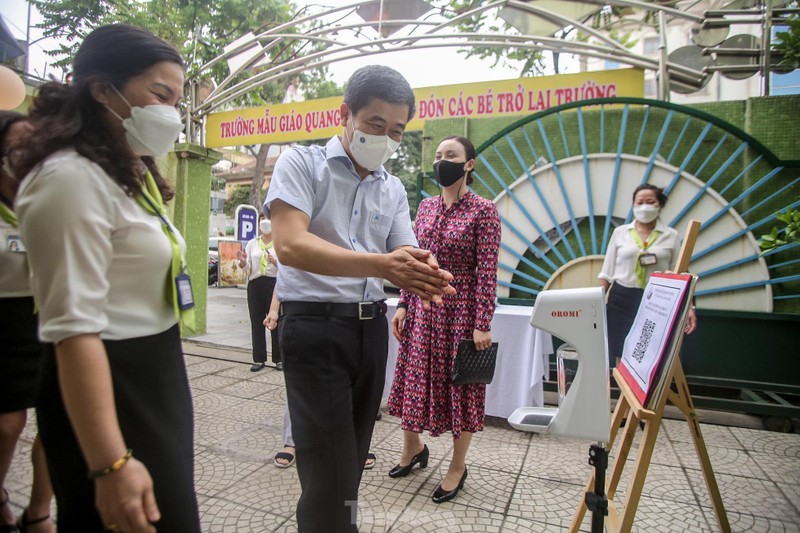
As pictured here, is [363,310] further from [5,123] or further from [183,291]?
[5,123]

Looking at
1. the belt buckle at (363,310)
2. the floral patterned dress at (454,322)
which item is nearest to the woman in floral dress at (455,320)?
the floral patterned dress at (454,322)

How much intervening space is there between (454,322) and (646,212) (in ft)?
6.35

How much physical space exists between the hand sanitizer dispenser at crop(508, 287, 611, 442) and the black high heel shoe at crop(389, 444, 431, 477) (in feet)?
4.66

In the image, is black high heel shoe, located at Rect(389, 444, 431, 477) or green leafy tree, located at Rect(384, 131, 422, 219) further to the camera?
green leafy tree, located at Rect(384, 131, 422, 219)

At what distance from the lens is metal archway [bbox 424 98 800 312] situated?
4.02m

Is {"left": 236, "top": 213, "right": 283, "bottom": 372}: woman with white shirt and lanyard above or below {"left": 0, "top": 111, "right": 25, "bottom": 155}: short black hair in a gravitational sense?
below

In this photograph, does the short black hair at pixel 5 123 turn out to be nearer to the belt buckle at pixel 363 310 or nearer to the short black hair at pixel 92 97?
the short black hair at pixel 92 97

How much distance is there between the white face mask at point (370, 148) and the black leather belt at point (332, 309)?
463 mm

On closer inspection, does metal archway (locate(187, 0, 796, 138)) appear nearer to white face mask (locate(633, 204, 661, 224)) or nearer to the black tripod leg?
white face mask (locate(633, 204, 661, 224))

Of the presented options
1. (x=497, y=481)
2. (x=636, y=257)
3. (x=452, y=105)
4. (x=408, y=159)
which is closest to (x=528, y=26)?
(x=452, y=105)

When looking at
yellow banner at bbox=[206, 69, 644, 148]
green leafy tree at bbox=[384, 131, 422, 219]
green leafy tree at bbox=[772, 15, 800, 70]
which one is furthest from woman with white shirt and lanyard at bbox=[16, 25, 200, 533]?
green leafy tree at bbox=[384, 131, 422, 219]

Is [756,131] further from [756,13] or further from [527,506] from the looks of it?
[527,506]

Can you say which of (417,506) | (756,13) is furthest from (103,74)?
A: (756,13)

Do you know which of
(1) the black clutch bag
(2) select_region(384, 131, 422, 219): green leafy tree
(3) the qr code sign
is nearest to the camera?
(3) the qr code sign
